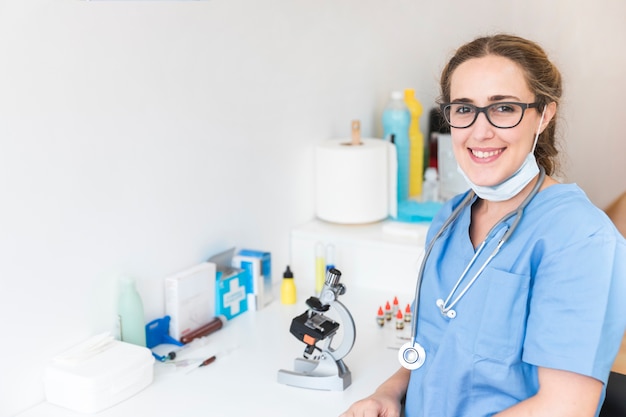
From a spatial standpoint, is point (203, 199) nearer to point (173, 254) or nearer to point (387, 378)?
point (173, 254)

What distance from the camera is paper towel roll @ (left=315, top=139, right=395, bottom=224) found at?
6.74 ft

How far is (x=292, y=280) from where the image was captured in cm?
189

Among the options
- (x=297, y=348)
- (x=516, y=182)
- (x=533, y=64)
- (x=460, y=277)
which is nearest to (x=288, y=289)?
(x=297, y=348)

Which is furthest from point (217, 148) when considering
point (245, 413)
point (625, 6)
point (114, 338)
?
point (625, 6)

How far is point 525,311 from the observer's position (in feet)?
3.63

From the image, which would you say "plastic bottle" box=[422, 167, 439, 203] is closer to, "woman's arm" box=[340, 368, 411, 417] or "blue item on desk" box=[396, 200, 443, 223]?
"blue item on desk" box=[396, 200, 443, 223]

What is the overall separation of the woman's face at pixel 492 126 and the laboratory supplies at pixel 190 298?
75 cm

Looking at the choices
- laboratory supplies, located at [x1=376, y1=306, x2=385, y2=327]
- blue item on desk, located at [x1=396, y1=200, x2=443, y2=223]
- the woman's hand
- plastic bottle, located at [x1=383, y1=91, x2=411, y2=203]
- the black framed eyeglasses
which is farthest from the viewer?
plastic bottle, located at [x1=383, y1=91, x2=411, y2=203]

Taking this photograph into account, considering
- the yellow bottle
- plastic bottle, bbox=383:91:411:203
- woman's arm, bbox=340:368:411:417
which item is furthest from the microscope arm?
the yellow bottle

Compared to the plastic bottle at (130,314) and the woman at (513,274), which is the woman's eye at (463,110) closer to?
the woman at (513,274)

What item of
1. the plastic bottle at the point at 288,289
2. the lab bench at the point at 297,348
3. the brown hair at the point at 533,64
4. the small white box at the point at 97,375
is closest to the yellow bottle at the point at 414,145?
the lab bench at the point at 297,348

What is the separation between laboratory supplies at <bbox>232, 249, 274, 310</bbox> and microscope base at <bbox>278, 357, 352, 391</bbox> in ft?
1.29

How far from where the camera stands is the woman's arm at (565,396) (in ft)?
3.38

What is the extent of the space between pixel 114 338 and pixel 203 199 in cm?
40
